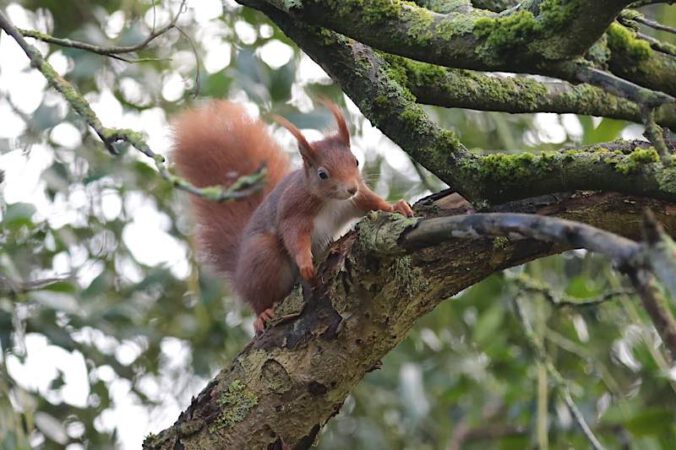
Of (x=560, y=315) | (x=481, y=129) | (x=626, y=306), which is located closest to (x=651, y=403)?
(x=560, y=315)

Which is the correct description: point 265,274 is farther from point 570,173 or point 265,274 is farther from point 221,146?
point 570,173

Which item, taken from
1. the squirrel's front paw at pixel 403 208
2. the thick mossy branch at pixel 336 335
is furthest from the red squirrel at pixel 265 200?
the thick mossy branch at pixel 336 335

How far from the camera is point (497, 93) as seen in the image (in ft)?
5.84

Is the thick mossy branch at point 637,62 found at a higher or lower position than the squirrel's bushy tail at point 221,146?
higher

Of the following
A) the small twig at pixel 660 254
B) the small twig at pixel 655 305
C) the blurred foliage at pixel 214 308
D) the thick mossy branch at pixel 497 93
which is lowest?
the blurred foliage at pixel 214 308

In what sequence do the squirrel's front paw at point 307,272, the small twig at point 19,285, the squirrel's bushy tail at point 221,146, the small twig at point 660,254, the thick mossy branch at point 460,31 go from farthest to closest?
the squirrel's bushy tail at point 221,146
the small twig at point 19,285
the squirrel's front paw at point 307,272
the thick mossy branch at point 460,31
the small twig at point 660,254

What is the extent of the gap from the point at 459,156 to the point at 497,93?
234mm

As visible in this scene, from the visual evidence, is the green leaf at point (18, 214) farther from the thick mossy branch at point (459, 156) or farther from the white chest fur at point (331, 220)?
the thick mossy branch at point (459, 156)

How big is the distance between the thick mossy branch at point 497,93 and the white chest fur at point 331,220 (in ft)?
A: 2.39

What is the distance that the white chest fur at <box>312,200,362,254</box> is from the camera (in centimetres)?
246

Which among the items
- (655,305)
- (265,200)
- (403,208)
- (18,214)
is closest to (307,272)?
(403,208)

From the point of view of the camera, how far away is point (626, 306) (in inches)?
109

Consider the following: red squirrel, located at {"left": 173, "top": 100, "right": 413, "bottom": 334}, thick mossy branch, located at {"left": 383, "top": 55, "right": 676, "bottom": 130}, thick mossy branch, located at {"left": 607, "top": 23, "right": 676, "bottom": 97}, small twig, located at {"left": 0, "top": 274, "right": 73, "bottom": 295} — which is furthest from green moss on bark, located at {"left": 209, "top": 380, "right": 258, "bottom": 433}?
thick mossy branch, located at {"left": 607, "top": 23, "right": 676, "bottom": 97}

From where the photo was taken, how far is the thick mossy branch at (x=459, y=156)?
1.53m
